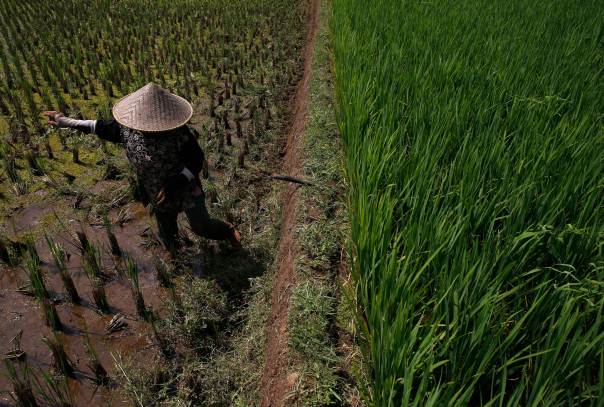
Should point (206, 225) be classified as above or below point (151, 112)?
below

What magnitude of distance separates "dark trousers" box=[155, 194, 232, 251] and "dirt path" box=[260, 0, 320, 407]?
44cm

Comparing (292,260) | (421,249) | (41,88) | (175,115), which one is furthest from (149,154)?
(41,88)

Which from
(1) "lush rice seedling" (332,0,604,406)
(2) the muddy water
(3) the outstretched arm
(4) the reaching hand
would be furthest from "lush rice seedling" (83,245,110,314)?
(1) "lush rice seedling" (332,0,604,406)

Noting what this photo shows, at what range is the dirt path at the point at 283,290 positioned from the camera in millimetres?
1716

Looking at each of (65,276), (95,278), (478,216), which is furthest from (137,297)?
(478,216)

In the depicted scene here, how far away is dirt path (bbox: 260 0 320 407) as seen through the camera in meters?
1.72

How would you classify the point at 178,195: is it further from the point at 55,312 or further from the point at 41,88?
the point at 41,88

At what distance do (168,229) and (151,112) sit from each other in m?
0.81

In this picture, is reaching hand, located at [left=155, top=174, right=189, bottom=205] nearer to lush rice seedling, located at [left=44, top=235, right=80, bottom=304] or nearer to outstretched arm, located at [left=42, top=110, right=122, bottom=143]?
outstretched arm, located at [left=42, top=110, right=122, bottom=143]

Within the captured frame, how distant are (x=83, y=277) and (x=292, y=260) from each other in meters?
1.35

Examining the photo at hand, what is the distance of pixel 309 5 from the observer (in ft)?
30.1

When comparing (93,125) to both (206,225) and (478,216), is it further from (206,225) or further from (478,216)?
(478,216)

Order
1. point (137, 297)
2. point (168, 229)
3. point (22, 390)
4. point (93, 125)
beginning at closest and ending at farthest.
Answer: point (22, 390) → point (137, 297) → point (93, 125) → point (168, 229)

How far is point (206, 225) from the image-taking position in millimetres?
2562
